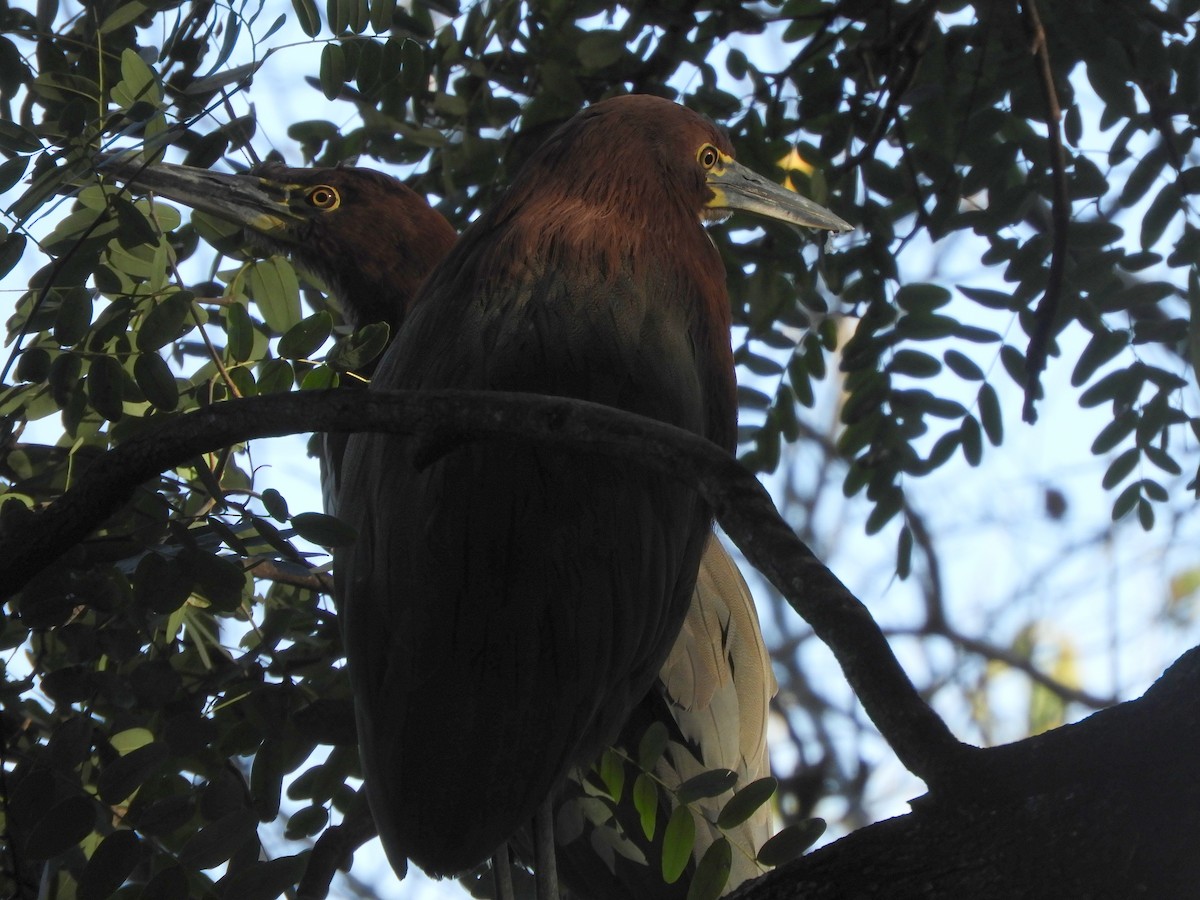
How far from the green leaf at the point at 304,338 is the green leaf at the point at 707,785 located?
76 cm

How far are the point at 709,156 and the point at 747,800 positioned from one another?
A: 1214mm

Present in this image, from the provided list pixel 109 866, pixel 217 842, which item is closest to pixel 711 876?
pixel 217 842

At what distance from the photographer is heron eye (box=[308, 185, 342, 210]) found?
121 inches

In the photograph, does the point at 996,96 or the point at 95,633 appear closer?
the point at 95,633

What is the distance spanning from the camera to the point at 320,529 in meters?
1.61

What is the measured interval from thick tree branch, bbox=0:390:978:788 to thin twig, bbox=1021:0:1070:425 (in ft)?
4.06

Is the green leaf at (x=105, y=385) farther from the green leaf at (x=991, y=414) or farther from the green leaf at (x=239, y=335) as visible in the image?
the green leaf at (x=991, y=414)

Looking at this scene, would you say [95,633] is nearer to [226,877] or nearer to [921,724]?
[226,877]

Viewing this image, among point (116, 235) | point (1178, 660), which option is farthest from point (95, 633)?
point (1178, 660)

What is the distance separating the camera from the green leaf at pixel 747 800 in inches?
67.1

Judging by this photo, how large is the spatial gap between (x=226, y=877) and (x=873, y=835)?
855 millimetres

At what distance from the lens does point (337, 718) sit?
6.47 ft

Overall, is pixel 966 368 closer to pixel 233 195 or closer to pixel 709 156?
pixel 709 156

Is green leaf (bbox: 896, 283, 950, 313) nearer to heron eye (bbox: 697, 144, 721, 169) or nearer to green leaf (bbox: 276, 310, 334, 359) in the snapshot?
heron eye (bbox: 697, 144, 721, 169)
